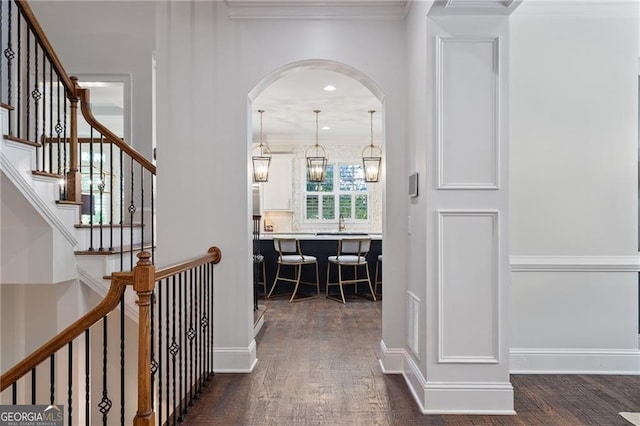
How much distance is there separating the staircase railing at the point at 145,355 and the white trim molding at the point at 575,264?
242 cm

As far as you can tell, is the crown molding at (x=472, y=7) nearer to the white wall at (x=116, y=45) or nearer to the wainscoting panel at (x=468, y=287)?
the wainscoting panel at (x=468, y=287)

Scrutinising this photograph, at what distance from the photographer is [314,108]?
7.03 meters

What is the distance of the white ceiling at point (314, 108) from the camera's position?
5.69 meters

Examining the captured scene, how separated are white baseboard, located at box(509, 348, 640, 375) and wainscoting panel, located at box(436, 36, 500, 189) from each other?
154 cm

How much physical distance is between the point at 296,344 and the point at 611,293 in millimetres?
2734

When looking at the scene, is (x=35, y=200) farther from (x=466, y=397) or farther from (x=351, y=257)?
(x=351, y=257)

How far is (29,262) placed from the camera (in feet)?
10.7

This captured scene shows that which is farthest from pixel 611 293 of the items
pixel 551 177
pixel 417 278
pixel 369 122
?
pixel 369 122

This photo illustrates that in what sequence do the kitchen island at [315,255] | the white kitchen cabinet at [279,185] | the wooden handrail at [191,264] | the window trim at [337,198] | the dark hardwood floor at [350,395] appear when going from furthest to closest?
1. the window trim at [337,198]
2. the white kitchen cabinet at [279,185]
3. the kitchen island at [315,255]
4. the dark hardwood floor at [350,395]
5. the wooden handrail at [191,264]

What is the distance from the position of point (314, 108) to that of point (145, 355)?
5.63 metres

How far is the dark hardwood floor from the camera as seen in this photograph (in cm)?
251

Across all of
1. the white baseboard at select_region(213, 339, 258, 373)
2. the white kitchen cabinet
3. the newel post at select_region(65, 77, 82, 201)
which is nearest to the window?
the white kitchen cabinet

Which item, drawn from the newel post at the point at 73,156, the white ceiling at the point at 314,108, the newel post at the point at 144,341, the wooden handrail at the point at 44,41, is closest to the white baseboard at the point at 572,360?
the newel post at the point at 144,341

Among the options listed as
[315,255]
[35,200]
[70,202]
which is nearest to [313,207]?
[315,255]
